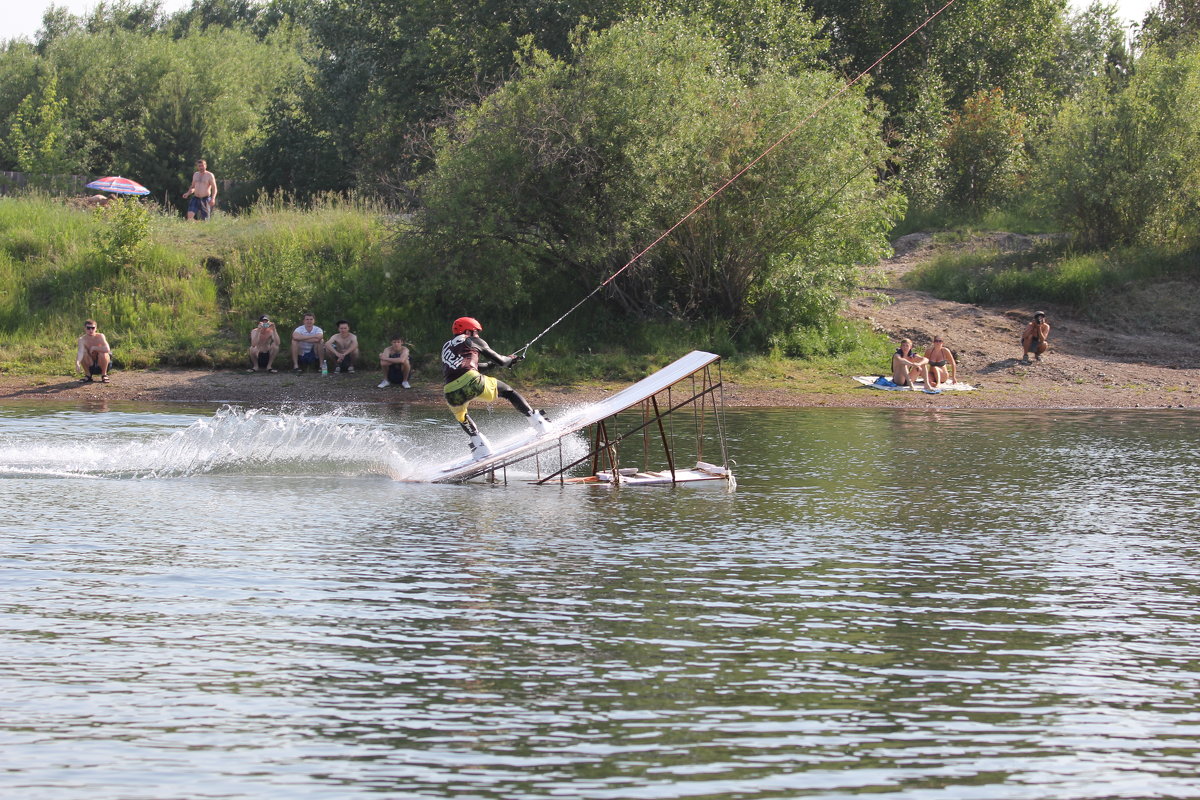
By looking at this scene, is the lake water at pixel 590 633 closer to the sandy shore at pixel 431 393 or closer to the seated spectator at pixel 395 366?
the sandy shore at pixel 431 393

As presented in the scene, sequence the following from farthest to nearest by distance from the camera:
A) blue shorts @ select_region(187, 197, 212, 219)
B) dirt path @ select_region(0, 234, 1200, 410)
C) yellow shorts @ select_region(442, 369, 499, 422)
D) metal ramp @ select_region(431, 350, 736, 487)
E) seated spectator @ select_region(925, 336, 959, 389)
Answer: blue shorts @ select_region(187, 197, 212, 219)
seated spectator @ select_region(925, 336, 959, 389)
dirt path @ select_region(0, 234, 1200, 410)
yellow shorts @ select_region(442, 369, 499, 422)
metal ramp @ select_region(431, 350, 736, 487)

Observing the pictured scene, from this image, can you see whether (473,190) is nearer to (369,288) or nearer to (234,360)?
(369,288)

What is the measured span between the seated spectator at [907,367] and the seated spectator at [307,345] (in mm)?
11964

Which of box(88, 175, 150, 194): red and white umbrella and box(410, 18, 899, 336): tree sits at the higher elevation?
box(88, 175, 150, 194): red and white umbrella

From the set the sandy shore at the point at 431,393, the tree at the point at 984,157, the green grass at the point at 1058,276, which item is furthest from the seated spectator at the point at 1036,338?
the tree at the point at 984,157

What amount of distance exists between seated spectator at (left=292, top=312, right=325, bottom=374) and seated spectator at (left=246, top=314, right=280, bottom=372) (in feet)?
1.56

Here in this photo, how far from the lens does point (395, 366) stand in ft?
87.5

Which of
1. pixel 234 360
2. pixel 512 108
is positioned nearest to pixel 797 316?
pixel 512 108

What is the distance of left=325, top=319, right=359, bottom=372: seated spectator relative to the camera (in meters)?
27.6

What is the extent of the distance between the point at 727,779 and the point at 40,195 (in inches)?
1316

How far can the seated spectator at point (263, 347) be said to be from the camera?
27781mm

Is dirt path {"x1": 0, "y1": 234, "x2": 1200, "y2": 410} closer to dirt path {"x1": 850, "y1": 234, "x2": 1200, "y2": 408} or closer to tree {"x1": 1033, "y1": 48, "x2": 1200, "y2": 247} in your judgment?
dirt path {"x1": 850, "y1": 234, "x2": 1200, "y2": 408}

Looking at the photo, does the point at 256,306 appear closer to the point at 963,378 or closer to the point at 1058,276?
the point at 963,378

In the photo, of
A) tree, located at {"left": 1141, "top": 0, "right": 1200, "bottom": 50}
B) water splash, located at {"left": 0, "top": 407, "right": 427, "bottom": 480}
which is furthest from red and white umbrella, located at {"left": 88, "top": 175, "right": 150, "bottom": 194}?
tree, located at {"left": 1141, "top": 0, "right": 1200, "bottom": 50}
